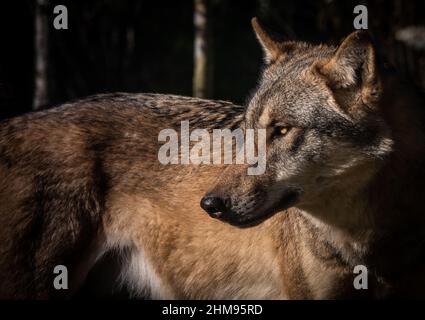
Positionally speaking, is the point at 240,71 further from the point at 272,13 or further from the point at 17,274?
the point at 17,274

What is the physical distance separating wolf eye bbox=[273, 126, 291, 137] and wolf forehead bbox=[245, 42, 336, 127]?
0.17 feet

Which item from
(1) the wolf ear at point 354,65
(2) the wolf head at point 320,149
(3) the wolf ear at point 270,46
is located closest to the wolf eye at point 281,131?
(2) the wolf head at point 320,149

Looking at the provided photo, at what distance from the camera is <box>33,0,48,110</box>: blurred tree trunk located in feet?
29.7

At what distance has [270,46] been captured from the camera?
481cm

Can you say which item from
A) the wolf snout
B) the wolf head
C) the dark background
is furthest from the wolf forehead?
the dark background

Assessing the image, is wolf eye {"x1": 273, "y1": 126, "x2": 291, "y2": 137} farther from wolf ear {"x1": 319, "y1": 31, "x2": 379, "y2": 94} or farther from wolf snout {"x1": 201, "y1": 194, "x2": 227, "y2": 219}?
wolf snout {"x1": 201, "y1": 194, "x2": 227, "y2": 219}

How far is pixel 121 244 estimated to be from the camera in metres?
4.97

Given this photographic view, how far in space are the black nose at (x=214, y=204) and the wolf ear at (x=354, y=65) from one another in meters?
1.03

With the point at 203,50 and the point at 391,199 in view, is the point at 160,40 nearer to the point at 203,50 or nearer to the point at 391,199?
the point at 203,50

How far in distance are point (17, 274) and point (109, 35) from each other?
11.9 m

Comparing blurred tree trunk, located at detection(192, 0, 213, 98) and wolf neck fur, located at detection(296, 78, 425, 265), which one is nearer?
wolf neck fur, located at detection(296, 78, 425, 265)

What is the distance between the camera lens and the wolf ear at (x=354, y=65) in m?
3.80

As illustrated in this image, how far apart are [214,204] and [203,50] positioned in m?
6.92
